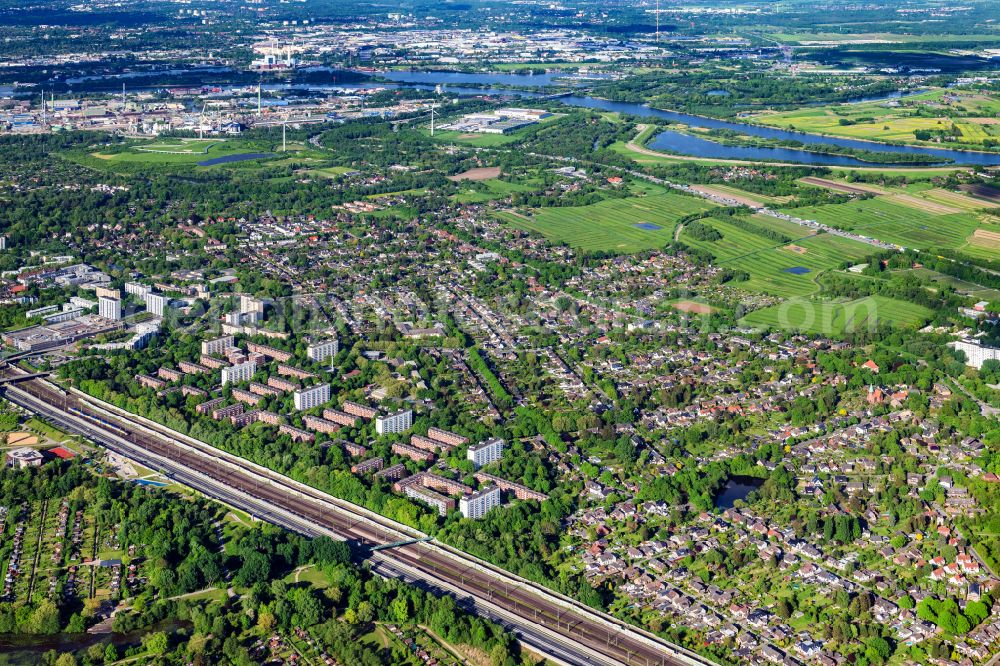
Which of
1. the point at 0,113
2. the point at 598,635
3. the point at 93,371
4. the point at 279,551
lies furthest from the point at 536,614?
the point at 0,113

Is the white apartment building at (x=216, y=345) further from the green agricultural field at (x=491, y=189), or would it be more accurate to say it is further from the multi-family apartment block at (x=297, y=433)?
the green agricultural field at (x=491, y=189)

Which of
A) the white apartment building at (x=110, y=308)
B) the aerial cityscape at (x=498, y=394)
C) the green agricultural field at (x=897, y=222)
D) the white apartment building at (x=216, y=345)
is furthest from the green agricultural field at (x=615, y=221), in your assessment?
the white apartment building at (x=110, y=308)

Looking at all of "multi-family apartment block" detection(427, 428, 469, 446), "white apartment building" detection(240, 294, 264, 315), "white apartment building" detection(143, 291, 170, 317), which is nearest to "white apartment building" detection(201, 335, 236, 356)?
"white apartment building" detection(240, 294, 264, 315)

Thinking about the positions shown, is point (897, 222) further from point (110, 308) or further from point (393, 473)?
point (393, 473)

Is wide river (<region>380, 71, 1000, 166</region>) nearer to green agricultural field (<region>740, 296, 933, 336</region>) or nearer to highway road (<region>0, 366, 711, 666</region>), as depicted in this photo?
green agricultural field (<region>740, 296, 933, 336</region>)

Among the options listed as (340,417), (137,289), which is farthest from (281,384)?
(137,289)

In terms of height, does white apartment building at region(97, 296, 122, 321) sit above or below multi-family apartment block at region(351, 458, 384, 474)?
above
